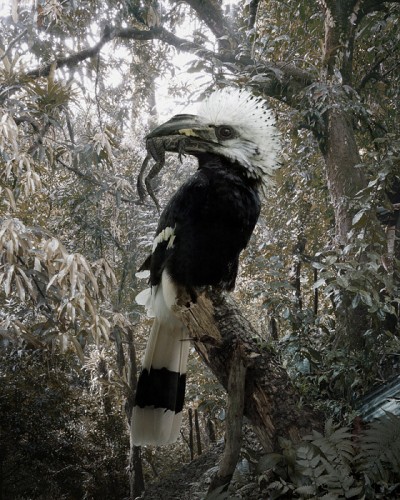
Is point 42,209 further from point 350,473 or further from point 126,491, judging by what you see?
point 350,473

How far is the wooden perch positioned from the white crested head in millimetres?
446

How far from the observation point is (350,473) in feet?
3.56

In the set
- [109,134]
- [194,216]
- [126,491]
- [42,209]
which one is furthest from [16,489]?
[194,216]

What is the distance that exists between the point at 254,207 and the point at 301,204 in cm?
138

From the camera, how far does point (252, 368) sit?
1.37m

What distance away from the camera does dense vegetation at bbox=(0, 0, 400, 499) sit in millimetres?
1635

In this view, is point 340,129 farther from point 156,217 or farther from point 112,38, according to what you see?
point 112,38

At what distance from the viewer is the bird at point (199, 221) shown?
4.78 feet

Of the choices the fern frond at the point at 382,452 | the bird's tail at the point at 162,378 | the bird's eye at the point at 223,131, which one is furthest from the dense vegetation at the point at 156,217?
the bird's eye at the point at 223,131

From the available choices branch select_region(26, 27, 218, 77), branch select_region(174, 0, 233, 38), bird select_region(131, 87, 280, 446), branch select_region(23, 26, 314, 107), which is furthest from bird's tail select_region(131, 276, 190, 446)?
branch select_region(174, 0, 233, 38)

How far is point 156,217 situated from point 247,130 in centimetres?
158

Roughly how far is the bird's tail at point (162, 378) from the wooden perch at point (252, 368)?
9 centimetres

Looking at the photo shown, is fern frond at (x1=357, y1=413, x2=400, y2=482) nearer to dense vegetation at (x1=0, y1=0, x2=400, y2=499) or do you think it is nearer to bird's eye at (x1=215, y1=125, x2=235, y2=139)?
dense vegetation at (x1=0, y1=0, x2=400, y2=499)

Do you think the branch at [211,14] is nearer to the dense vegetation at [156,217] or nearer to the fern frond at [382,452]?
the dense vegetation at [156,217]
